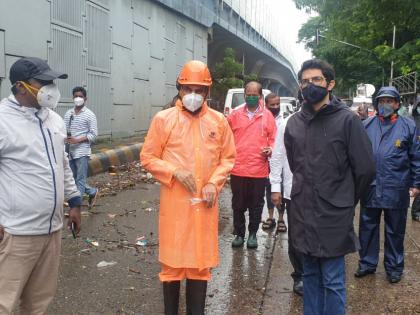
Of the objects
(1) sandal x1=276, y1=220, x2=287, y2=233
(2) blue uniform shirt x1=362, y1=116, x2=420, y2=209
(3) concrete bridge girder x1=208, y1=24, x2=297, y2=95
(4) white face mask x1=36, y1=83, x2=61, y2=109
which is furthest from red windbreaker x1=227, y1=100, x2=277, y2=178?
(3) concrete bridge girder x1=208, y1=24, x2=297, y2=95

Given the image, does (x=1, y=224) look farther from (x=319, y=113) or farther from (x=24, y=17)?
(x=24, y=17)

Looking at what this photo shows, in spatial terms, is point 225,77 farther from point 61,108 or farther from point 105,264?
point 105,264

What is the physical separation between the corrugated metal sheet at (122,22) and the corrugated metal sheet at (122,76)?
246 millimetres

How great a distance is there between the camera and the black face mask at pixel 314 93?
126 inches

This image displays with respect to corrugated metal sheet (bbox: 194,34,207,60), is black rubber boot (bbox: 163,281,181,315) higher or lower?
lower

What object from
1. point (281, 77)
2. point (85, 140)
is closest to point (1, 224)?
point (85, 140)

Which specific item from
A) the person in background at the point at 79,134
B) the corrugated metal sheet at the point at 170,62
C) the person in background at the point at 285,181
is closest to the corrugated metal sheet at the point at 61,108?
the person in background at the point at 79,134

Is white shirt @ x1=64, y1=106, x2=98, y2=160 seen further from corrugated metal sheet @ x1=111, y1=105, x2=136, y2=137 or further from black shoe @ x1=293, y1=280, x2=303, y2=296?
corrugated metal sheet @ x1=111, y1=105, x2=136, y2=137

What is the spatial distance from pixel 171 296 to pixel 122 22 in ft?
41.9

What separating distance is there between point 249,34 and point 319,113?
3192 cm

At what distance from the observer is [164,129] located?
344cm

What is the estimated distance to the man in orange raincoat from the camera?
335 centimetres

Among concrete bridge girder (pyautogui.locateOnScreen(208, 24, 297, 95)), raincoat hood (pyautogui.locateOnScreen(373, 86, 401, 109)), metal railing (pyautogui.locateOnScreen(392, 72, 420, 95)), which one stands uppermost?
concrete bridge girder (pyautogui.locateOnScreen(208, 24, 297, 95))

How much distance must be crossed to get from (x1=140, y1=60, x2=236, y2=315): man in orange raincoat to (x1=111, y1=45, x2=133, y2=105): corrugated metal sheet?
1142 centimetres
